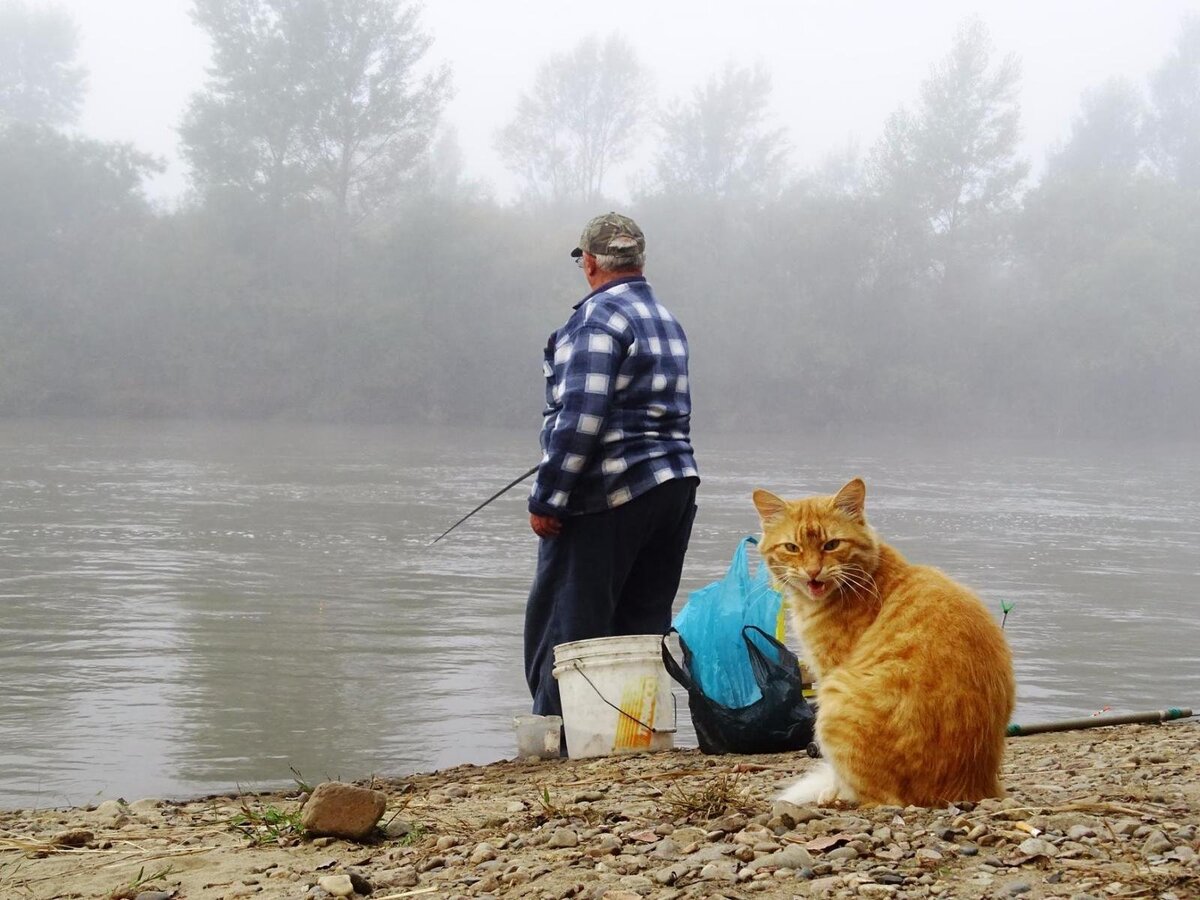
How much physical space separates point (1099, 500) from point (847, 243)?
31.0 metres

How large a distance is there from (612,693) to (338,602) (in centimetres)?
487

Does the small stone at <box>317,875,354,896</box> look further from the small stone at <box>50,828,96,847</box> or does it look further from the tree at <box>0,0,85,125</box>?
the tree at <box>0,0,85,125</box>

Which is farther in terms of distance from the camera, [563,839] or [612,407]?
[612,407]

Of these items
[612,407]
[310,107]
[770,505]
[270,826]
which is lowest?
[270,826]

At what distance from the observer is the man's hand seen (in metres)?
4.93

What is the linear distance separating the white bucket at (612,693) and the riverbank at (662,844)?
47 cm

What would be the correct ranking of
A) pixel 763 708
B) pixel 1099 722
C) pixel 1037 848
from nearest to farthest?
pixel 1037 848, pixel 763 708, pixel 1099 722

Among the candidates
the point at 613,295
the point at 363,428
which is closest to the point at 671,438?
the point at 613,295

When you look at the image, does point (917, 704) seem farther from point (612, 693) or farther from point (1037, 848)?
point (612, 693)

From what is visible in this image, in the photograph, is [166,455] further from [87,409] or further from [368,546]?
[87,409]

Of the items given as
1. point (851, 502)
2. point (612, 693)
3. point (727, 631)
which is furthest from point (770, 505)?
point (612, 693)

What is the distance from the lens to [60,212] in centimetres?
4319

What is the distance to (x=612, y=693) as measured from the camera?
488cm

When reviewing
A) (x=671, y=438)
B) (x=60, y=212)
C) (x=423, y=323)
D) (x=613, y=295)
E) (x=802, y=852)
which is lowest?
(x=802, y=852)
